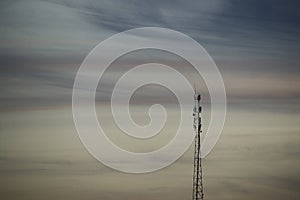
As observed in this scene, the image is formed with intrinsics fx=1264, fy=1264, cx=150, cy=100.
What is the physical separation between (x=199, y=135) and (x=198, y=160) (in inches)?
150

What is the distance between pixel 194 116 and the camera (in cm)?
17375

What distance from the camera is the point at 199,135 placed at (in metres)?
176

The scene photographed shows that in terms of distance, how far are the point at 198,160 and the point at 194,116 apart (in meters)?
7.17

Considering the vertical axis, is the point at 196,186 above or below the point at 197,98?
below

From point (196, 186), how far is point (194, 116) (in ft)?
33.5

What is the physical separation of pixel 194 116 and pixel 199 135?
A: 350cm

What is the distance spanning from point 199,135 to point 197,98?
603 cm

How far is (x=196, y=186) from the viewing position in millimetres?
176500

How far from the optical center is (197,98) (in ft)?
567

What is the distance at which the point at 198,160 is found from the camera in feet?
582

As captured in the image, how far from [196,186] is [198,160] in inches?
145
